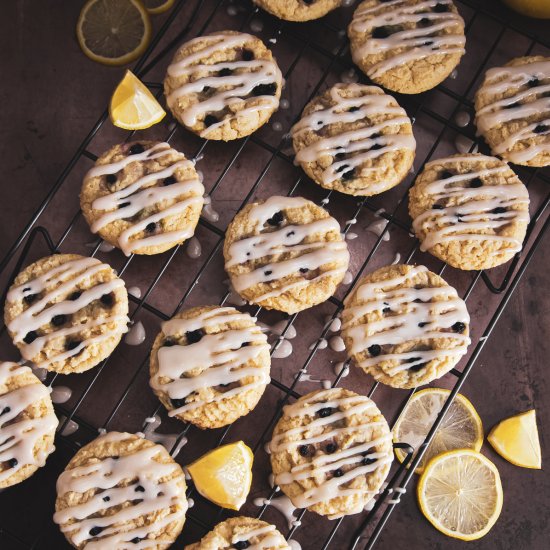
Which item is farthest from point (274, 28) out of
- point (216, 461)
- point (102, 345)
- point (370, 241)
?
point (216, 461)

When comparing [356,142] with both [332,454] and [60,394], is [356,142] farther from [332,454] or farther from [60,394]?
[60,394]

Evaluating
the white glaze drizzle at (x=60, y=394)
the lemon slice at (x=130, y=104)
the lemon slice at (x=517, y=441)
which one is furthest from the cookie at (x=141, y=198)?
the lemon slice at (x=517, y=441)

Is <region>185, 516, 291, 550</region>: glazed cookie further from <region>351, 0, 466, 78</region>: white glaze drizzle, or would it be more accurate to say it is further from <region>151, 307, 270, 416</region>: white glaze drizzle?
<region>351, 0, 466, 78</region>: white glaze drizzle

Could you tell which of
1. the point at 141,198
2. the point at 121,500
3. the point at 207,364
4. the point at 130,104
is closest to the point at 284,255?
the point at 207,364

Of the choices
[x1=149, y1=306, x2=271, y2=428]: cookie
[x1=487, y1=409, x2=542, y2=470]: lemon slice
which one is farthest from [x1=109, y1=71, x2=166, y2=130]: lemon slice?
[x1=487, y1=409, x2=542, y2=470]: lemon slice

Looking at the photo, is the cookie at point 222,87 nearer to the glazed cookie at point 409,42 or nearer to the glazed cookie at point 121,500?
the glazed cookie at point 409,42

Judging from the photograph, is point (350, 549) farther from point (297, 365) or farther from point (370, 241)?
point (370, 241)
